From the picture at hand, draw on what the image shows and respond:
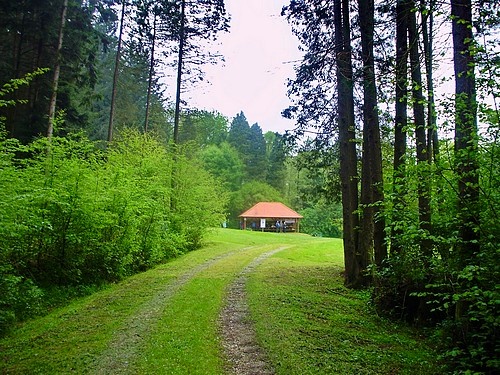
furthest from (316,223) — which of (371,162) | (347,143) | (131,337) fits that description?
(131,337)

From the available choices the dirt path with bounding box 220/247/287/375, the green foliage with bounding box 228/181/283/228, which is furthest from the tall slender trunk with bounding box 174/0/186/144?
the green foliage with bounding box 228/181/283/228

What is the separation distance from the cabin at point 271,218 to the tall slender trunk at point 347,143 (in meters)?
29.6

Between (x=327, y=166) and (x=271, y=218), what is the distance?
27449 mm

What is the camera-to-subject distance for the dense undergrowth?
734cm

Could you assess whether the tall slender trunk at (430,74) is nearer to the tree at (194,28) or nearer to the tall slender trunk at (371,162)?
the tall slender trunk at (371,162)

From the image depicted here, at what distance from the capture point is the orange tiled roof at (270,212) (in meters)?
41.0

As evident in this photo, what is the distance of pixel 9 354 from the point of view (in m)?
5.46

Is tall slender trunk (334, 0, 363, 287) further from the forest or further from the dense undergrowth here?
the dense undergrowth

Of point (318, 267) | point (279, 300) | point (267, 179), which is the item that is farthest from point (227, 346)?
point (267, 179)

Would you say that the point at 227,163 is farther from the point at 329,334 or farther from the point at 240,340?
the point at 240,340

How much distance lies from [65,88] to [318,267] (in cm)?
1328

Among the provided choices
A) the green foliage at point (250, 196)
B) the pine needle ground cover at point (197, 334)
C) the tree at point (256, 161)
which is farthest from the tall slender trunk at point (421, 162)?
the tree at point (256, 161)

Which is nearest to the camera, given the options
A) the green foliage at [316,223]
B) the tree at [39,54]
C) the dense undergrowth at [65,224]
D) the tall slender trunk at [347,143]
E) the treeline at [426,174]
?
the treeline at [426,174]

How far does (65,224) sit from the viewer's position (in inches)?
366
